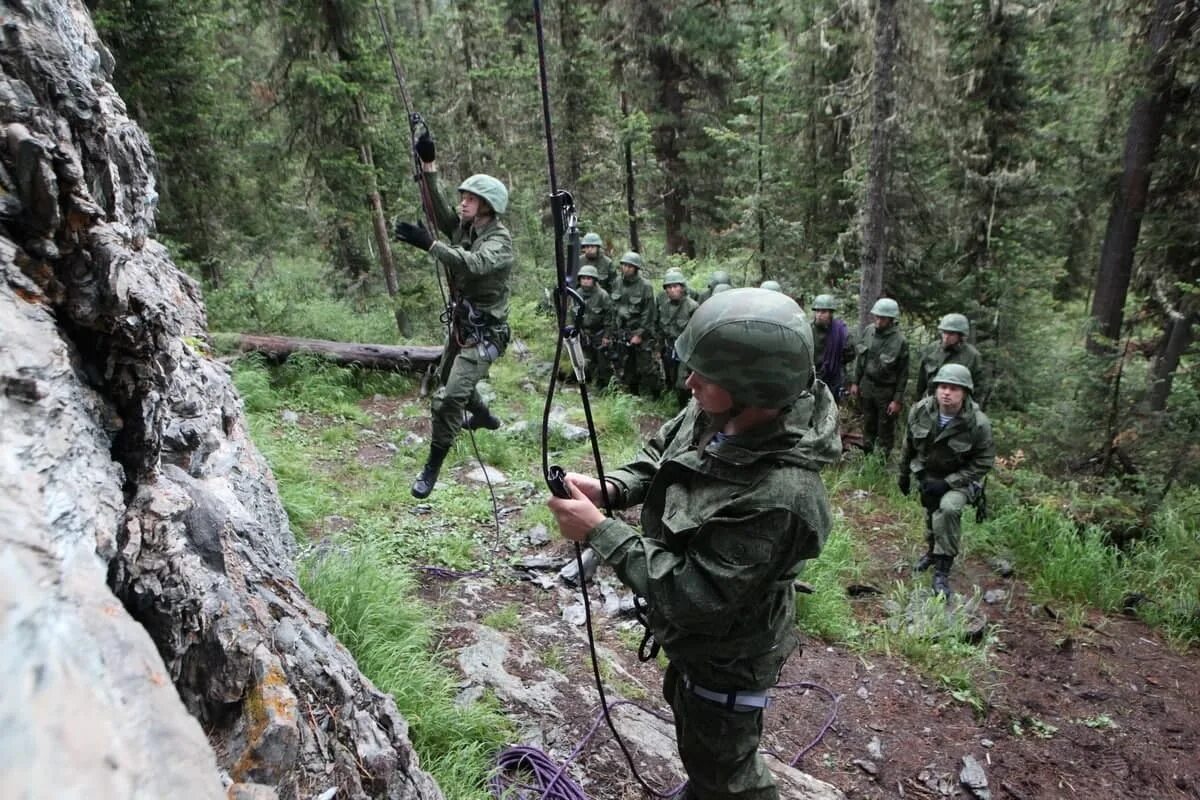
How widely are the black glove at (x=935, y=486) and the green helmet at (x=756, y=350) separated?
18.5ft

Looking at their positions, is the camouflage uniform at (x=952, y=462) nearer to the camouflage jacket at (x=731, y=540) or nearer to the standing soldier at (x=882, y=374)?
the standing soldier at (x=882, y=374)

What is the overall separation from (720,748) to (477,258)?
167 inches

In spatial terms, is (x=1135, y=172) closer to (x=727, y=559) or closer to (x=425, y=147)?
(x=425, y=147)

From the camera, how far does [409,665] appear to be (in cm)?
373

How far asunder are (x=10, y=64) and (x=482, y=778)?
337cm

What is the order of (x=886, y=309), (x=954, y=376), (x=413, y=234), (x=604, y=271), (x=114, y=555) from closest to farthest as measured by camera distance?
(x=114, y=555) < (x=413, y=234) < (x=954, y=376) < (x=886, y=309) < (x=604, y=271)

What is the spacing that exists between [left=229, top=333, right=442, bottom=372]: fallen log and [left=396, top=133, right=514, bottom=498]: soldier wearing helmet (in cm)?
466

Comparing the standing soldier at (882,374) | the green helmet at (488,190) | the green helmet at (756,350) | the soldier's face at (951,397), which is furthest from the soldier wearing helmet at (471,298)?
the standing soldier at (882,374)

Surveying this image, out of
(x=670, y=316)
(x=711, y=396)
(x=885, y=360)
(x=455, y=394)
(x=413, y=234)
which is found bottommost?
(x=885, y=360)

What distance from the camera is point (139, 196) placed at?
342 cm

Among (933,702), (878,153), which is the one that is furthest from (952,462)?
(878,153)

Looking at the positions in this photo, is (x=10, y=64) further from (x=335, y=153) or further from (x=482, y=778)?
(x=335, y=153)

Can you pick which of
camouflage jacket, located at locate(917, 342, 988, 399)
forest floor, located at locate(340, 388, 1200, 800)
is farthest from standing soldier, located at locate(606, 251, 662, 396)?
forest floor, located at locate(340, 388, 1200, 800)

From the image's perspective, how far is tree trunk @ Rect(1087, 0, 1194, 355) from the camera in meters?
10.8
